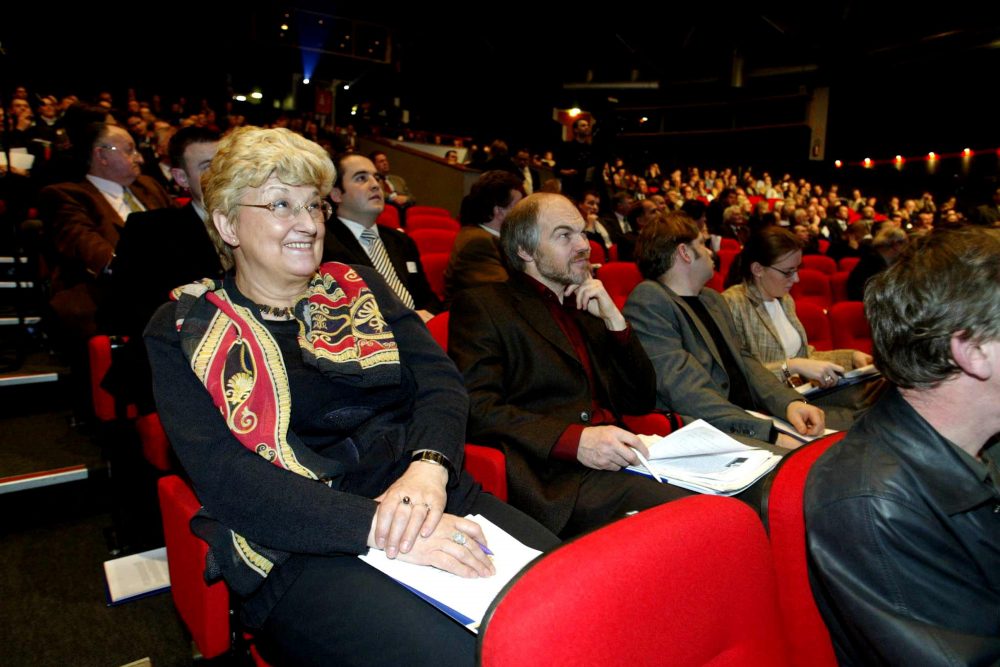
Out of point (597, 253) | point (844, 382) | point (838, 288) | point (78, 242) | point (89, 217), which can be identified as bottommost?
point (844, 382)

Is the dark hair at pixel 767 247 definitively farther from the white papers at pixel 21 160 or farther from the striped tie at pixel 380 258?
the white papers at pixel 21 160

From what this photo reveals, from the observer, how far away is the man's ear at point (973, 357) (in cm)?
93

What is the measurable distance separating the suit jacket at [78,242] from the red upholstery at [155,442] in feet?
2.79

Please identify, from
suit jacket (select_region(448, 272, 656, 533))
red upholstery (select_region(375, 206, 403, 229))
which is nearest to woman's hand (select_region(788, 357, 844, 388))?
suit jacket (select_region(448, 272, 656, 533))

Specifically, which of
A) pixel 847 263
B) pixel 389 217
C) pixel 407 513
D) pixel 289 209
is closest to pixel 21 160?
pixel 389 217

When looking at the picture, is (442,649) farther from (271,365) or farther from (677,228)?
(677,228)

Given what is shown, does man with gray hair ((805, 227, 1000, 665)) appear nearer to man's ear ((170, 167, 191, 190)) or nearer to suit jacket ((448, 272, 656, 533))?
suit jacket ((448, 272, 656, 533))

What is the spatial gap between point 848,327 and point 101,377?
12.4 feet

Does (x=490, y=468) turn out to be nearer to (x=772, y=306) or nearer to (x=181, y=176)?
(x=181, y=176)

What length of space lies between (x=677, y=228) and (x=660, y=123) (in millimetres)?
18517

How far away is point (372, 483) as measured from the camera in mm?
1355

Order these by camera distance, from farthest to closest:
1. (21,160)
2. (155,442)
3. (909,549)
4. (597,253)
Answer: (597,253) < (21,160) < (155,442) < (909,549)

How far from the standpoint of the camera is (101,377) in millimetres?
2287

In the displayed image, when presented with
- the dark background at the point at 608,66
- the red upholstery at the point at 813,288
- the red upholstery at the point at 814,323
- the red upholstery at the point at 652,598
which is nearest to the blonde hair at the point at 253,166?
the red upholstery at the point at 652,598
